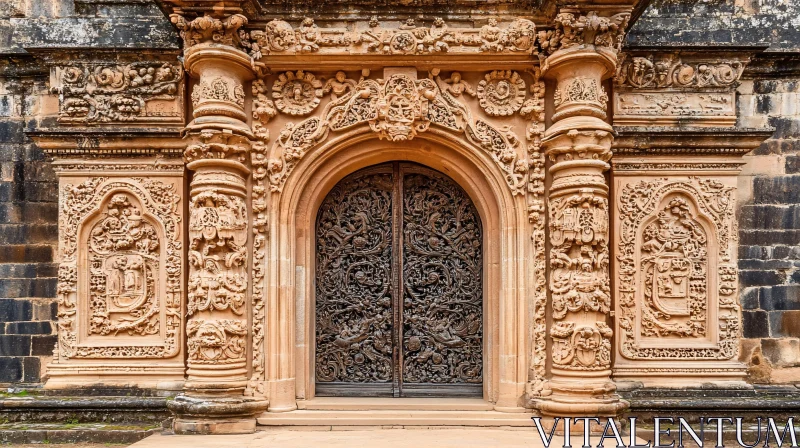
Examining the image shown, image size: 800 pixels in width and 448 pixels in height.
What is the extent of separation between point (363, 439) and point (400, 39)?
3.66m

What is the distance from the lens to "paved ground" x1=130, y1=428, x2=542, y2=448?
226 inches

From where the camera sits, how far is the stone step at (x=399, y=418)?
636 cm

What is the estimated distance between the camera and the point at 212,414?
608 cm

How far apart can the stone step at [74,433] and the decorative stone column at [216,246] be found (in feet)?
1.68

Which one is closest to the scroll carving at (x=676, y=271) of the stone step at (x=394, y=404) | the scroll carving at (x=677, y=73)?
the scroll carving at (x=677, y=73)

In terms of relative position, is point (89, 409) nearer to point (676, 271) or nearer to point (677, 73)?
point (676, 271)

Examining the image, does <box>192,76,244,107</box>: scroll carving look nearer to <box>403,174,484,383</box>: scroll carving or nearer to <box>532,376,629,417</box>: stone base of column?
<box>403,174,484,383</box>: scroll carving

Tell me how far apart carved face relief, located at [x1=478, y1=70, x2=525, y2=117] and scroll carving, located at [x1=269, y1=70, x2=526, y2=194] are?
0.19 m

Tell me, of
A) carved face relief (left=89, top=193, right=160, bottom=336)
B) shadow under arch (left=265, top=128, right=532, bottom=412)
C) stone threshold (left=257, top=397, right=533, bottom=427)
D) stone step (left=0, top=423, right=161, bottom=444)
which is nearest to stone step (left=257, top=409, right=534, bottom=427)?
stone threshold (left=257, top=397, right=533, bottom=427)

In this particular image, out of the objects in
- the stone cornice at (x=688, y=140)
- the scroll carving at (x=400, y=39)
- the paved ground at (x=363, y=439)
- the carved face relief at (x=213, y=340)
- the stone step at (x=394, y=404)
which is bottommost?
the paved ground at (x=363, y=439)

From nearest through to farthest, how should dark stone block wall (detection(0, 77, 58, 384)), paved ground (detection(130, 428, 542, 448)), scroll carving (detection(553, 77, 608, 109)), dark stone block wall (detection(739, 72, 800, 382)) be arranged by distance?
paved ground (detection(130, 428, 542, 448)) < scroll carving (detection(553, 77, 608, 109)) < dark stone block wall (detection(739, 72, 800, 382)) < dark stone block wall (detection(0, 77, 58, 384))

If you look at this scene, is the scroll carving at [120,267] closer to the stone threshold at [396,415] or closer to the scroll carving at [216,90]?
the scroll carving at [216,90]

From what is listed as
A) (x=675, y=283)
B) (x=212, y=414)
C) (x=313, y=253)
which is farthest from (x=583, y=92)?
(x=212, y=414)

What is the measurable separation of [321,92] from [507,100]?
181cm
